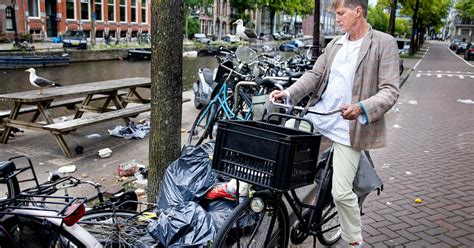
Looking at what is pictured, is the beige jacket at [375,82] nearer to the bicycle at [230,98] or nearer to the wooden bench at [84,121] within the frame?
the bicycle at [230,98]

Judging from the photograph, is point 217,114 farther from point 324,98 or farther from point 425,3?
point 425,3

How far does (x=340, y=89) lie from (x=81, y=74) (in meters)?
22.9

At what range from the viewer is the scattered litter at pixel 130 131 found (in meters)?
7.21

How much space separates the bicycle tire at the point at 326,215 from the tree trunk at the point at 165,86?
1.38 m

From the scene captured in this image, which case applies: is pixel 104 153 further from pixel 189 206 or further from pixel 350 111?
pixel 350 111

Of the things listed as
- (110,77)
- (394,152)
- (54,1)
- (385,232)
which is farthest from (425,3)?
(385,232)

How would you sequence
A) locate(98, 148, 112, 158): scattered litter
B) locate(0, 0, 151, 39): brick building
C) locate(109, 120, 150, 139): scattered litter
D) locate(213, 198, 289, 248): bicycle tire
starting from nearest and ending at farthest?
locate(213, 198, 289, 248): bicycle tire
locate(98, 148, 112, 158): scattered litter
locate(109, 120, 150, 139): scattered litter
locate(0, 0, 151, 39): brick building

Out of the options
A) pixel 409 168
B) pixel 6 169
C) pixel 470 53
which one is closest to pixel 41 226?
pixel 6 169

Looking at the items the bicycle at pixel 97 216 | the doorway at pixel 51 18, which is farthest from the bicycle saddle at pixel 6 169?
the doorway at pixel 51 18

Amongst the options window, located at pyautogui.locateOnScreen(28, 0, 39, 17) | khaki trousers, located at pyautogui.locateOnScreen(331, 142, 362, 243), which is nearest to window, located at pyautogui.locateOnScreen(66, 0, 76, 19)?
window, located at pyautogui.locateOnScreen(28, 0, 39, 17)

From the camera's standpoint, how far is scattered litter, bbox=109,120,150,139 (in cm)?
721

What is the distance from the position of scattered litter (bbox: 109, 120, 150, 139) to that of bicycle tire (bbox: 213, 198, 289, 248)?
4750 mm

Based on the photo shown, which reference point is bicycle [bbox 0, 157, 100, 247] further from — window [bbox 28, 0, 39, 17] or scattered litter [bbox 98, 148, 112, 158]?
window [bbox 28, 0, 39, 17]

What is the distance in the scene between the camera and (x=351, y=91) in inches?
111
